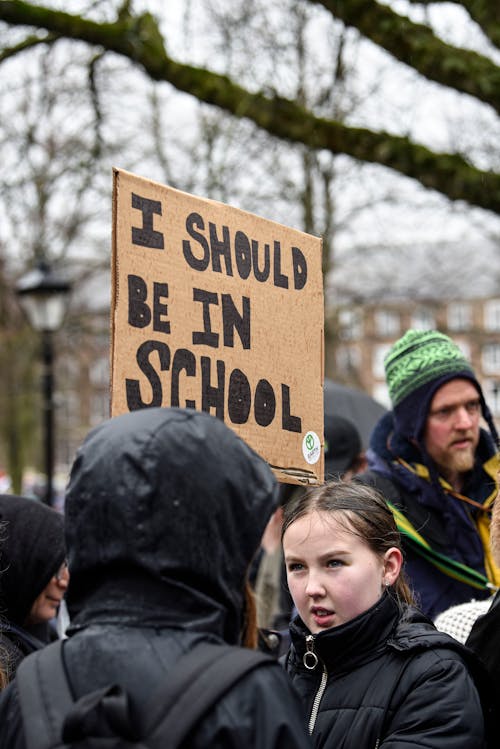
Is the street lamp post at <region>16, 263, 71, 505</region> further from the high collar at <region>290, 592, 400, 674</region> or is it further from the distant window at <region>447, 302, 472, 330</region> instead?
the distant window at <region>447, 302, 472, 330</region>

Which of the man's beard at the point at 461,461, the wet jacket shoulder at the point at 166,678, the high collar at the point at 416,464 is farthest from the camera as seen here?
the man's beard at the point at 461,461

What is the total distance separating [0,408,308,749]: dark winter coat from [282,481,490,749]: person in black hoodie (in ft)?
2.59

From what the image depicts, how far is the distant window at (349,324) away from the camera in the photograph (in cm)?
1978

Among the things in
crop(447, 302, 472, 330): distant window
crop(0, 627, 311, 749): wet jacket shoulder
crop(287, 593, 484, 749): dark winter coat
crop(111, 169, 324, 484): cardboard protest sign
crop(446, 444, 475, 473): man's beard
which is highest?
crop(447, 302, 472, 330): distant window

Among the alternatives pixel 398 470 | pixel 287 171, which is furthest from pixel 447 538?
pixel 287 171

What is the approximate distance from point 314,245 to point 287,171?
44.8 feet

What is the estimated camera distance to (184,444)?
1.74 meters

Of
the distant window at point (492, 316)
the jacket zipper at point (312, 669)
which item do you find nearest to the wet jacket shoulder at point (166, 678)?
the jacket zipper at point (312, 669)

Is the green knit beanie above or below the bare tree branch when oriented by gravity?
below

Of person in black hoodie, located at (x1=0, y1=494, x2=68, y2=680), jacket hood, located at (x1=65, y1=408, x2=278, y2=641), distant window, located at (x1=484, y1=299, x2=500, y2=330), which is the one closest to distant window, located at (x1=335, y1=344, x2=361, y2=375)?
person in black hoodie, located at (x1=0, y1=494, x2=68, y2=680)

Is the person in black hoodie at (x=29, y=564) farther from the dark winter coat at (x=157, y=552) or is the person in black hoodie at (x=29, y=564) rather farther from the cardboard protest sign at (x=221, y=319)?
the dark winter coat at (x=157, y=552)

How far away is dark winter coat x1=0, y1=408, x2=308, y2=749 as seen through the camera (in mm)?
1651

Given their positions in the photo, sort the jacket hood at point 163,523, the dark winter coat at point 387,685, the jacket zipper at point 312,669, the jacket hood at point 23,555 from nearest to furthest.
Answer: the jacket hood at point 163,523, the dark winter coat at point 387,685, the jacket zipper at point 312,669, the jacket hood at point 23,555

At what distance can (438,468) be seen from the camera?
3992mm
